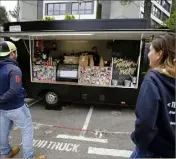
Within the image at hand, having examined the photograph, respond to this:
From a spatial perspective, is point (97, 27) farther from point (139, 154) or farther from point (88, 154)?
point (139, 154)

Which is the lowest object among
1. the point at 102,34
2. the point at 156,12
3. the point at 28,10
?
the point at 102,34

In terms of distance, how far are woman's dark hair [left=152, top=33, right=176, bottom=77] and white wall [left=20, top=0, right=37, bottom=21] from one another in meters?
29.0

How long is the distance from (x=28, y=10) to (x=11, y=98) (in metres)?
28.7

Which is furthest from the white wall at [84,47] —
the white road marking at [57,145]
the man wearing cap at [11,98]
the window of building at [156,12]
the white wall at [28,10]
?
the window of building at [156,12]

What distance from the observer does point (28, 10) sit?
28797 millimetres

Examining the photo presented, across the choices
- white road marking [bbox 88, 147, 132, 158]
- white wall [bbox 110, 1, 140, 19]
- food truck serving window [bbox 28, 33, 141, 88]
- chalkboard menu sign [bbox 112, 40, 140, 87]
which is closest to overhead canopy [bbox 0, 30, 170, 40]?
chalkboard menu sign [bbox 112, 40, 140, 87]

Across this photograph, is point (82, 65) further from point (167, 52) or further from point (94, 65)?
point (167, 52)

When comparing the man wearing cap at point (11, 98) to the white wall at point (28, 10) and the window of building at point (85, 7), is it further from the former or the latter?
the white wall at point (28, 10)

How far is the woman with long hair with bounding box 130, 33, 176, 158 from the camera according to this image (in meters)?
1.47

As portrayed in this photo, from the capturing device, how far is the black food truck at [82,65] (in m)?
6.02

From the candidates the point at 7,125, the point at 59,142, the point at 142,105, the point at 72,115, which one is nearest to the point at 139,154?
the point at 142,105

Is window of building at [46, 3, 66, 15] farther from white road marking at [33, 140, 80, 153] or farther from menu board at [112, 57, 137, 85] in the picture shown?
white road marking at [33, 140, 80, 153]

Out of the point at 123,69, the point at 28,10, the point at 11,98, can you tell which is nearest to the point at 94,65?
the point at 123,69

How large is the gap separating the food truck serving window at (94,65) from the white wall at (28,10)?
23157 millimetres
